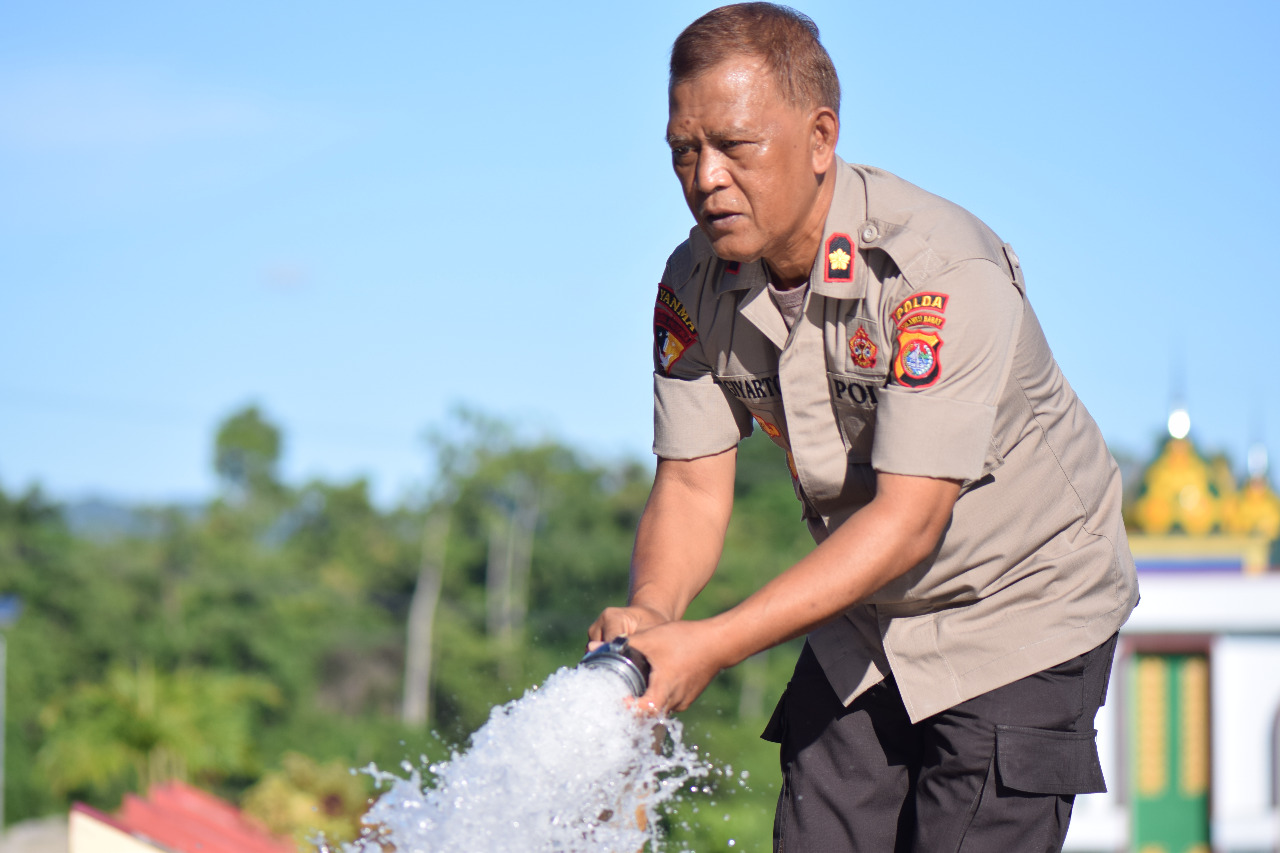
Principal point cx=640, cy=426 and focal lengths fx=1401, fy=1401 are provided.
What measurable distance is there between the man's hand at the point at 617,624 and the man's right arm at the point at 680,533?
8cm

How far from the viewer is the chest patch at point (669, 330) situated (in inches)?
99.1

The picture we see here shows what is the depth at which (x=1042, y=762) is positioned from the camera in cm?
228

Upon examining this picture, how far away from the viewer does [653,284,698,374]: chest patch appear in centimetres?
252

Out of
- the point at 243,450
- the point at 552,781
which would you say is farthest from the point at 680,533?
the point at 243,450

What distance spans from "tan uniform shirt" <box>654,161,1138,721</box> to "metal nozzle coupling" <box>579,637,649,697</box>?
45cm

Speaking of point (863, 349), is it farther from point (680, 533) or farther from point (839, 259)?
point (680, 533)

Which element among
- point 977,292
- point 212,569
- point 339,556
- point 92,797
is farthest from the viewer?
point 339,556

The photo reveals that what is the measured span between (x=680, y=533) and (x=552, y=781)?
0.63 metres

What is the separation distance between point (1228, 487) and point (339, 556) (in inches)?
1770

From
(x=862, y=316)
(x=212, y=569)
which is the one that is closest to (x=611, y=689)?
(x=862, y=316)

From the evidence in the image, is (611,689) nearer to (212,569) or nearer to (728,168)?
(728,168)

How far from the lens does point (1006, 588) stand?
90.7 inches

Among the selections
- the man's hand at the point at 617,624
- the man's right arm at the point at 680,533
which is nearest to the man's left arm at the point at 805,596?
the man's hand at the point at 617,624

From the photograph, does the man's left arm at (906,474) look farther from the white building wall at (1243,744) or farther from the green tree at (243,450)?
the green tree at (243,450)
